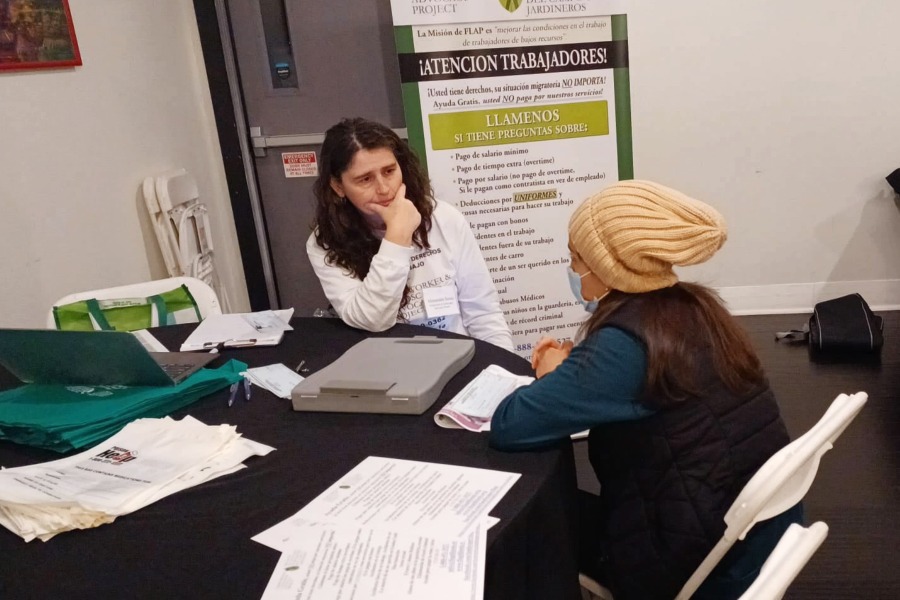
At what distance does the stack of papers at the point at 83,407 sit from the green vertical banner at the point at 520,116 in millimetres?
1609

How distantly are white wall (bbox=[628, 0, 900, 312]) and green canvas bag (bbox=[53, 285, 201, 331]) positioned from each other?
2.36 m

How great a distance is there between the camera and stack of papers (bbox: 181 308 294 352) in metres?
1.57

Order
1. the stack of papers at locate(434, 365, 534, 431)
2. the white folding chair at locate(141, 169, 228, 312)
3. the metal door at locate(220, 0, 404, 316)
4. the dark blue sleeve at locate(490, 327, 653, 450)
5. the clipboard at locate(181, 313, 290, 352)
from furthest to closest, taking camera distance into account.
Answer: the metal door at locate(220, 0, 404, 316) < the white folding chair at locate(141, 169, 228, 312) < the clipboard at locate(181, 313, 290, 352) < the stack of papers at locate(434, 365, 534, 431) < the dark blue sleeve at locate(490, 327, 653, 450)

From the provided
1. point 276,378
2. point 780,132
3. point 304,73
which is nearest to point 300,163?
point 304,73

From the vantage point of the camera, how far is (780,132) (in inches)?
128

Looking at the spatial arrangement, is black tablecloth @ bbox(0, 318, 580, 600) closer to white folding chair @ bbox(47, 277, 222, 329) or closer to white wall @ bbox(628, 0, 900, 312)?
white folding chair @ bbox(47, 277, 222, 329)

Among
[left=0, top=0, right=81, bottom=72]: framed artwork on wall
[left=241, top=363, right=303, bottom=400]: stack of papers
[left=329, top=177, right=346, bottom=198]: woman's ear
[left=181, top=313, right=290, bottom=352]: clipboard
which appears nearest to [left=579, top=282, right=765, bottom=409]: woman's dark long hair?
[left=241, top=363, right=303, bottom=400]: stack of papers

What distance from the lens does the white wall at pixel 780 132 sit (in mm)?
3107

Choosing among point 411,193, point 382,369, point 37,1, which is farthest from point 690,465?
point 37,1

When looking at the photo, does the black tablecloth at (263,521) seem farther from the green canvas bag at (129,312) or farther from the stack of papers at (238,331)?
the green canvas bag at (129,312)

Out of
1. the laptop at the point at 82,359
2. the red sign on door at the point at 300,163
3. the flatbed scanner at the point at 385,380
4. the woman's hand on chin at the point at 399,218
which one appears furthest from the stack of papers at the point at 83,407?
the red sign on door at the point at 300,163

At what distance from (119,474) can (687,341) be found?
894 mm

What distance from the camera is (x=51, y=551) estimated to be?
33.4 inches

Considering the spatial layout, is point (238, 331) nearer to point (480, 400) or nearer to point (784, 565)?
point (480, 400)
